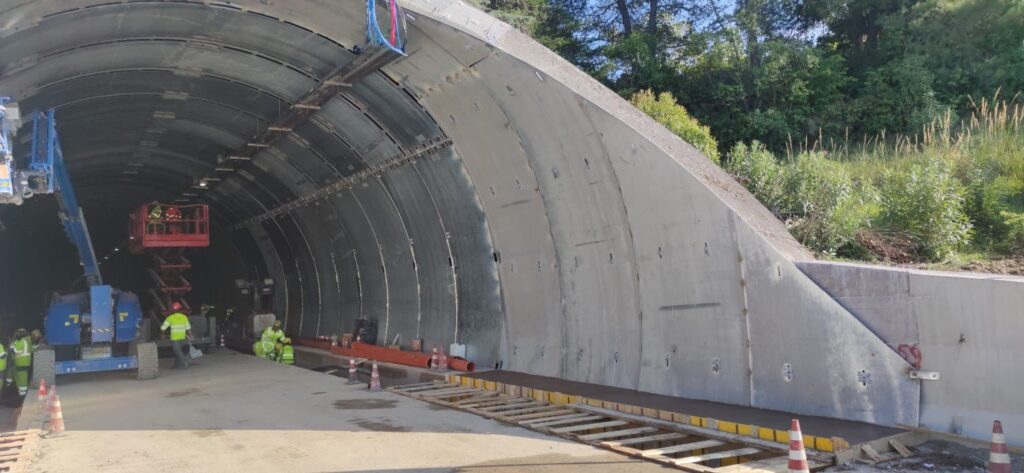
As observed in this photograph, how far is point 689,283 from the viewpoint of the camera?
9.34m

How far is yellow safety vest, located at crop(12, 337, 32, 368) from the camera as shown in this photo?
1428 cm

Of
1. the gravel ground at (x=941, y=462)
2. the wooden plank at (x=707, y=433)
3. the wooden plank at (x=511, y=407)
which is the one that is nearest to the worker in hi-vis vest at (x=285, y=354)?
the wooden plank at (x=511, y=407)

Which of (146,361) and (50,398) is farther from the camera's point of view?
(146,361)

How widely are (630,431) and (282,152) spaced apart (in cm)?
1194

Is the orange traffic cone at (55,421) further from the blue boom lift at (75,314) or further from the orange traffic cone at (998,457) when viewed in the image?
the orange traffic cone at (998,457)

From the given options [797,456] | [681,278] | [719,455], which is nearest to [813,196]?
[681,278]

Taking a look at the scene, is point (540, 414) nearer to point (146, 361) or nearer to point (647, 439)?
point (647, 439)

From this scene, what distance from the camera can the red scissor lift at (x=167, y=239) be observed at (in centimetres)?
2023

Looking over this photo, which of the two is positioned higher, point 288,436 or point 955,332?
point 955,332

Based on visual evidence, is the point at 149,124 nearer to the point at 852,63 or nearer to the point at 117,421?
the point at 117,421

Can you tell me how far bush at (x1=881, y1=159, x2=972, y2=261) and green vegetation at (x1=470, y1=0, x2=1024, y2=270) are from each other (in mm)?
16

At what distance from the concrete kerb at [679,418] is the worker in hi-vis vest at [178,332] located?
24.7 ft

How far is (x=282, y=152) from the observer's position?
17672 mm

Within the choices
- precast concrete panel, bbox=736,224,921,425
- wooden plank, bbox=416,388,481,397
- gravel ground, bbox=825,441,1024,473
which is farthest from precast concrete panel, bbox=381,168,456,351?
gravel ground, bbox=825,441,1024,473
